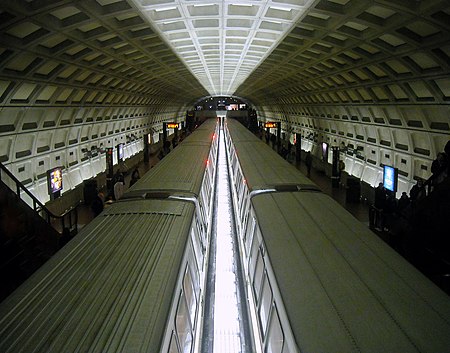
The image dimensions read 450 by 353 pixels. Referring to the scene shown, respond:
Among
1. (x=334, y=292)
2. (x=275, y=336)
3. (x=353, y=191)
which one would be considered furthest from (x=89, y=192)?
(x=334, y=292)

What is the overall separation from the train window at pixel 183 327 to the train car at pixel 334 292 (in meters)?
0.79

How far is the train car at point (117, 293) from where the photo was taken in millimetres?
2709

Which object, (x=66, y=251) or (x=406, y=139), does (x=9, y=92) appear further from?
(x=406, y=139)

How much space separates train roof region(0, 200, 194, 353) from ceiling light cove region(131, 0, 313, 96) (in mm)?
6697

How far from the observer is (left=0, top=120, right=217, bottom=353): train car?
8.89 feet

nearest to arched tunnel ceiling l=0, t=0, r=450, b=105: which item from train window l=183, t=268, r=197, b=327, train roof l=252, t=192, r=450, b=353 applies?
train roof l=252, t=192, r=450, b=353

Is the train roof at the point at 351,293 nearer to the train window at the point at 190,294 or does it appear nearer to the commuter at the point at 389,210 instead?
the train window at the point at 190,294

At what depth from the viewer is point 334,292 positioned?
→ 3.23 meters

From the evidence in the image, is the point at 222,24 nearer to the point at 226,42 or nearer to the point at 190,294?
the point at 226,42

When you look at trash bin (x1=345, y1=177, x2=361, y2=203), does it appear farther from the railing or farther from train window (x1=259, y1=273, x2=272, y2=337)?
train window (x1=259, y1=273, x2=272, y2=337)

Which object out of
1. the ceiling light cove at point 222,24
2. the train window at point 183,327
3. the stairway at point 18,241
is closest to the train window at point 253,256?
the train window at point 183,327

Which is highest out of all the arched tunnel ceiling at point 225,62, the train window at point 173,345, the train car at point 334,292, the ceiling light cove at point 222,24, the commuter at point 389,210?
the ceiling light cove at point 222,24

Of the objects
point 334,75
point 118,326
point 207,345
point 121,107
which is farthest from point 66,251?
point 121,107

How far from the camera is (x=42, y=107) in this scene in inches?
529
